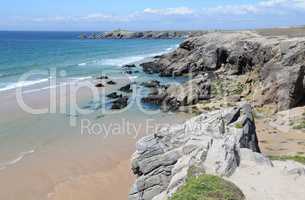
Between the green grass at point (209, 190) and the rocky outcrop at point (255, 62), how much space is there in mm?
17933

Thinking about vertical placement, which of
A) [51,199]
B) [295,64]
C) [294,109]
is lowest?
[51,199]

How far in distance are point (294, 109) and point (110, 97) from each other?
670 inches

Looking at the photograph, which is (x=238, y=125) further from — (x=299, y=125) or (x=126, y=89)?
(x=126, y=89)

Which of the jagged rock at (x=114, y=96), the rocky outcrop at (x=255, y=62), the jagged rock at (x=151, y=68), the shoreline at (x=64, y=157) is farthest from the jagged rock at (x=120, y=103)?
→ the jagged rock at (x=151, y=68)

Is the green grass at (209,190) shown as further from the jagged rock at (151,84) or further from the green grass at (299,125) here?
the jagged rock at (151,84)

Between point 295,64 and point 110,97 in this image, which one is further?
point 110,97

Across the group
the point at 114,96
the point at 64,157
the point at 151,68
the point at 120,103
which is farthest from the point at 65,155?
the point at 151,68

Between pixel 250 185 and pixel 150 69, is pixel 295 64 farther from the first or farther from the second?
pixel 150 69

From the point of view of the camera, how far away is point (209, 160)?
484 inches

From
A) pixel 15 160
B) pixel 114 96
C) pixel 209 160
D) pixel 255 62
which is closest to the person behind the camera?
pixel 209 160

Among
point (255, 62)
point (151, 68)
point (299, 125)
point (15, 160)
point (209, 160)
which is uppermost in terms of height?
point (255, 62)

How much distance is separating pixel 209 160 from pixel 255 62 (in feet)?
93.3

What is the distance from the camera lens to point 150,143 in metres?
15.8

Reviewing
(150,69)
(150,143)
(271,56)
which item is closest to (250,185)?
(150,143)
